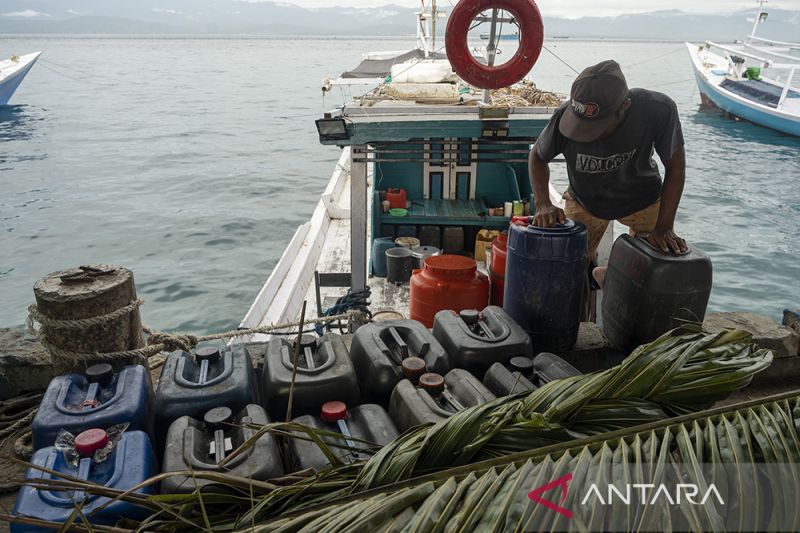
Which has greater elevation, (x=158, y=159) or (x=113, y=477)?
(x=113, y=477)

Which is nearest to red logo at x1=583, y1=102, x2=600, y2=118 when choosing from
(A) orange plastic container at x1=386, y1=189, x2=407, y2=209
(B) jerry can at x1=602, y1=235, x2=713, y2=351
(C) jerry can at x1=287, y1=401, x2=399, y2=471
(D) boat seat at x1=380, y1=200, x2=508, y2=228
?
(B) jerry can at x1=602, y1=235, x2=713, y2=351

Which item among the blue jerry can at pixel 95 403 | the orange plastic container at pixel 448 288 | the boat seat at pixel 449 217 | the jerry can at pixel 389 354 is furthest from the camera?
the boat seat at pixel 449 217

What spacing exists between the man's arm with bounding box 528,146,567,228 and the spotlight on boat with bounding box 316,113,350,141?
242cm

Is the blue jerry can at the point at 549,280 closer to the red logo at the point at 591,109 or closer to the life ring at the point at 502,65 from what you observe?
the red logo at the point at 591,109

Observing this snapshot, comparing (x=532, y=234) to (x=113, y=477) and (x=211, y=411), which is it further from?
(x=113, y=477)

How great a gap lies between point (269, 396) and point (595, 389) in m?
1.49

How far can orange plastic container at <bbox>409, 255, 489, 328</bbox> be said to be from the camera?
15.6 feet

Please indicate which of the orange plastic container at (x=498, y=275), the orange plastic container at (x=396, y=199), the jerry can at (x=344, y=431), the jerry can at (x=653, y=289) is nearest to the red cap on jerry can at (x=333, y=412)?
the jerry can at (x=344, y=431)

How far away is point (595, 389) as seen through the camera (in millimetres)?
2182

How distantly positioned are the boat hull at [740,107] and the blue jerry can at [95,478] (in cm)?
3143

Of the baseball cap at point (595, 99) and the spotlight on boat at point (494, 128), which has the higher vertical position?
the baseball cap at point (595, 99)

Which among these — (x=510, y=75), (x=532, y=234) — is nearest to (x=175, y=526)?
(x=532, y=234)

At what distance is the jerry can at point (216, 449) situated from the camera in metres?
2.10

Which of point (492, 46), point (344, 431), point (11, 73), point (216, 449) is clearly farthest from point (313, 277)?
point (11, 73)
